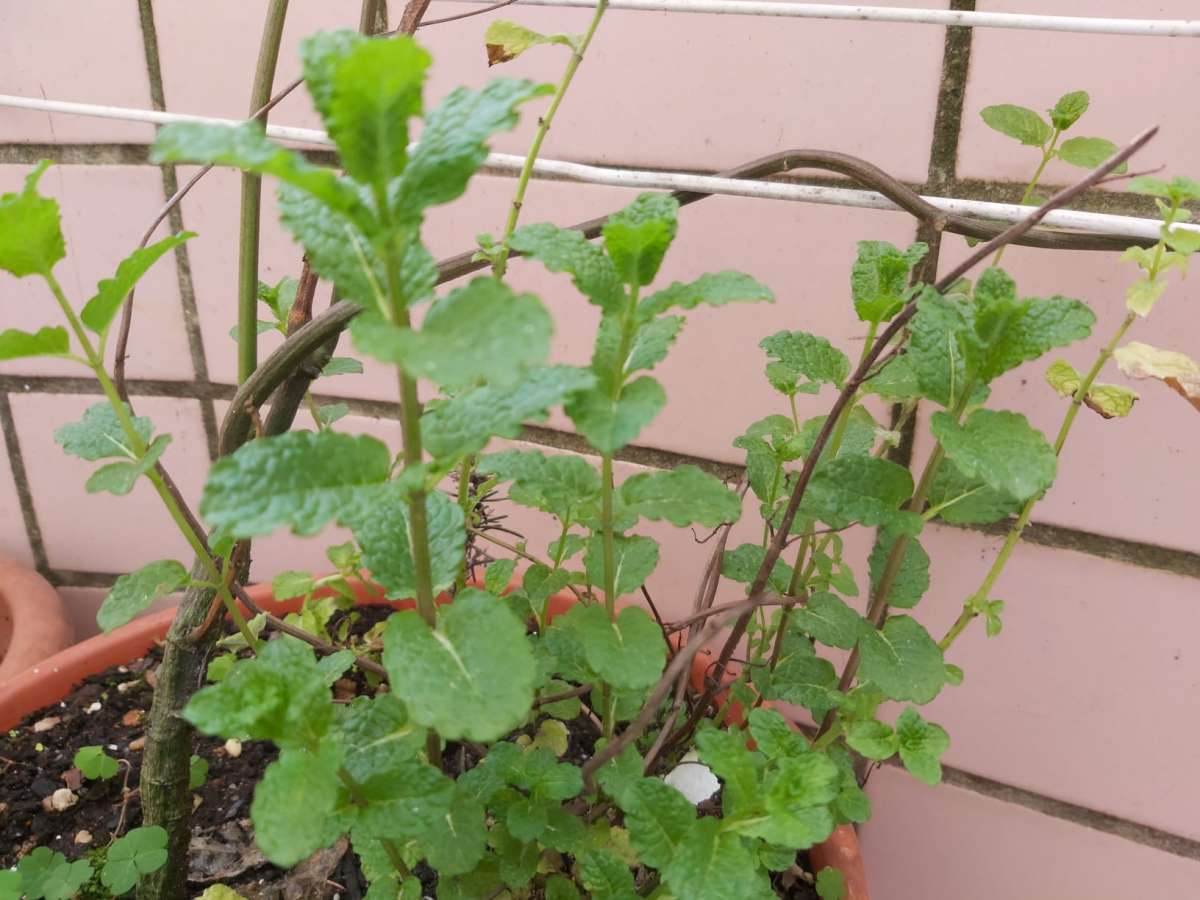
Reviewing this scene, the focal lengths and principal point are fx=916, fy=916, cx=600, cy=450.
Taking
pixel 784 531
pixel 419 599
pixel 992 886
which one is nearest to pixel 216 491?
pixel 419 599

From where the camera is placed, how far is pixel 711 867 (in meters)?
0.50

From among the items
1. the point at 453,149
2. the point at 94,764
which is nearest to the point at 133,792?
the point at 94,764

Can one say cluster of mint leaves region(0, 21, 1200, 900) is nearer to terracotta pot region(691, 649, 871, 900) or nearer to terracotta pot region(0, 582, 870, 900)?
terracotta pot region(691, 649, 871, 900)

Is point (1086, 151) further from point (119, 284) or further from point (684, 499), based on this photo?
point (119, 284)

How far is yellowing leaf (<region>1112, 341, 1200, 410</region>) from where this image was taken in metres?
0.55

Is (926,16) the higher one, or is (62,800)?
(926,16)

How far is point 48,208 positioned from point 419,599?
0.26 m

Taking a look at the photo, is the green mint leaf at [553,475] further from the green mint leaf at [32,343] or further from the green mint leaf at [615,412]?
the green mint leaf at [32,343]

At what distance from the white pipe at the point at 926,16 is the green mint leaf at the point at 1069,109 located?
0.18 feet

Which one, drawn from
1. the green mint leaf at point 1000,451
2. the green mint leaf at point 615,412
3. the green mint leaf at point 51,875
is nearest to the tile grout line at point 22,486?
the green mint leaf at point 51,875

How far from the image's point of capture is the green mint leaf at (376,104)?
33 centimetres

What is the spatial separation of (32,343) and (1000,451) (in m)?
0.50

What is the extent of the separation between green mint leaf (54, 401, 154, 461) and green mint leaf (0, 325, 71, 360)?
0.10 meters

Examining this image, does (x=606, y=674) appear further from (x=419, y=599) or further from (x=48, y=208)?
(x=48, y=208)
